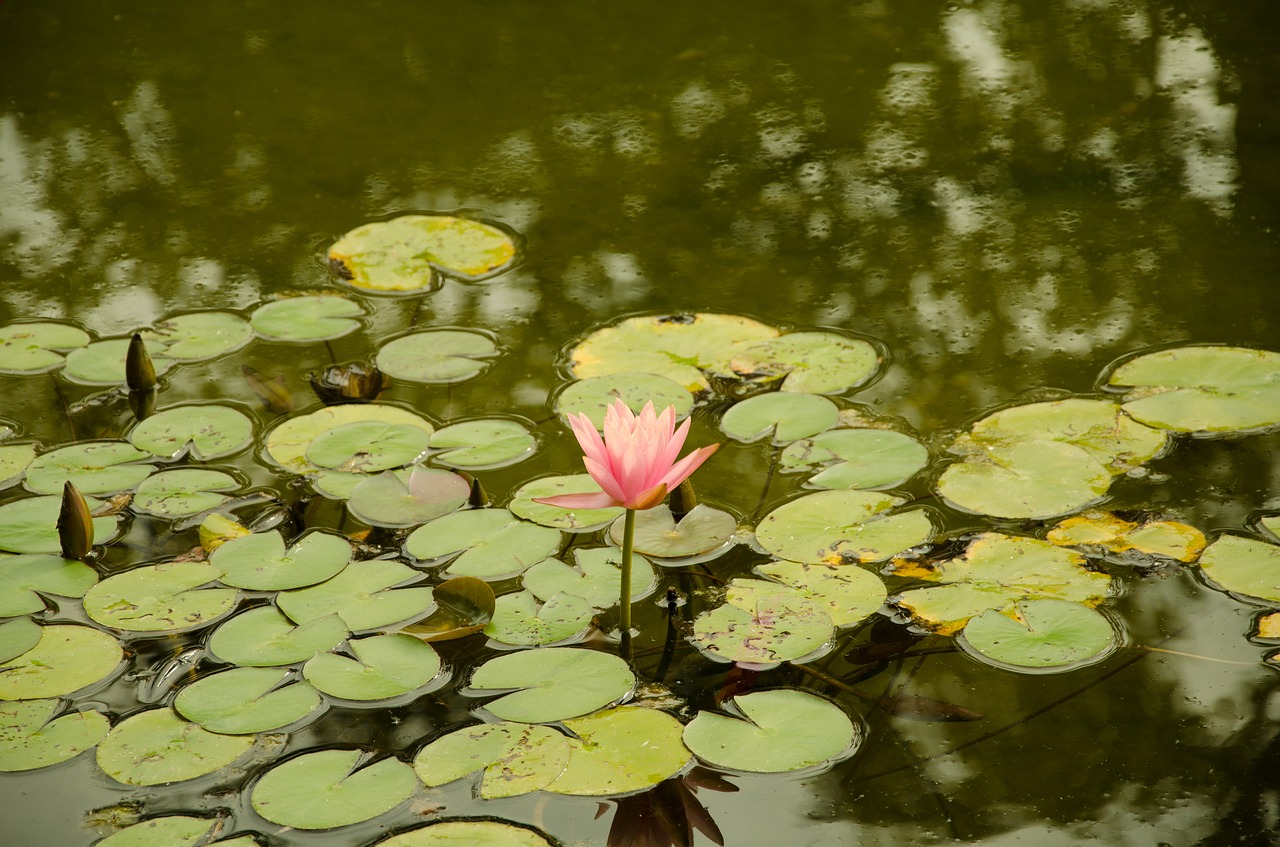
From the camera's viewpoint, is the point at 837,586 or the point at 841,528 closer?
the point at 837,586

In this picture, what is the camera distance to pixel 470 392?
255 centimetres

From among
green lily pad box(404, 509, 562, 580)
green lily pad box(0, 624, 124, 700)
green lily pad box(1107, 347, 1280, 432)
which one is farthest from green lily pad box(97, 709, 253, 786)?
green lily pad box(1107, 347, 1280, 432)

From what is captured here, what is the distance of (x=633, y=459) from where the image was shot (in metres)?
1.69

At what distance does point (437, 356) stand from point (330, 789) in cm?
122

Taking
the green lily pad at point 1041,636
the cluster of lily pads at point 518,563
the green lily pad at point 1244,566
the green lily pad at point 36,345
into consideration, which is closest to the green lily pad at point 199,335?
the cluster of lily pads at point 518,563

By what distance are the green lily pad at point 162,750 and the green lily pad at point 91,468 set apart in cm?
69

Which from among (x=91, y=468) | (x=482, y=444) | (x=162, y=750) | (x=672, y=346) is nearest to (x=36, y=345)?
(x=91, y=468)

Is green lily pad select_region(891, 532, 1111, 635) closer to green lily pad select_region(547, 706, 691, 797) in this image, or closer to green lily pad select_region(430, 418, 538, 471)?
green lily pad select_region(547, 706, 691, 797)

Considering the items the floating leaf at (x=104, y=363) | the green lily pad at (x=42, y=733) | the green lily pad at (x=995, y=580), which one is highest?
the floating leaf at (x=104, y=363)

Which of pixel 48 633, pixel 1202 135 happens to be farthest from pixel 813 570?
pixel 1202 135

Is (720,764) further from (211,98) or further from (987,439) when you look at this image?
(211,98)

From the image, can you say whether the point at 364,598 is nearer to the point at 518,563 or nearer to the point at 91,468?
the point at 518,563

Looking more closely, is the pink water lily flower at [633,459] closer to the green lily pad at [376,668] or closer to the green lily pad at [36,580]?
the green lily pad at [376,668]

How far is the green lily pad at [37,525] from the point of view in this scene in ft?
6.95
